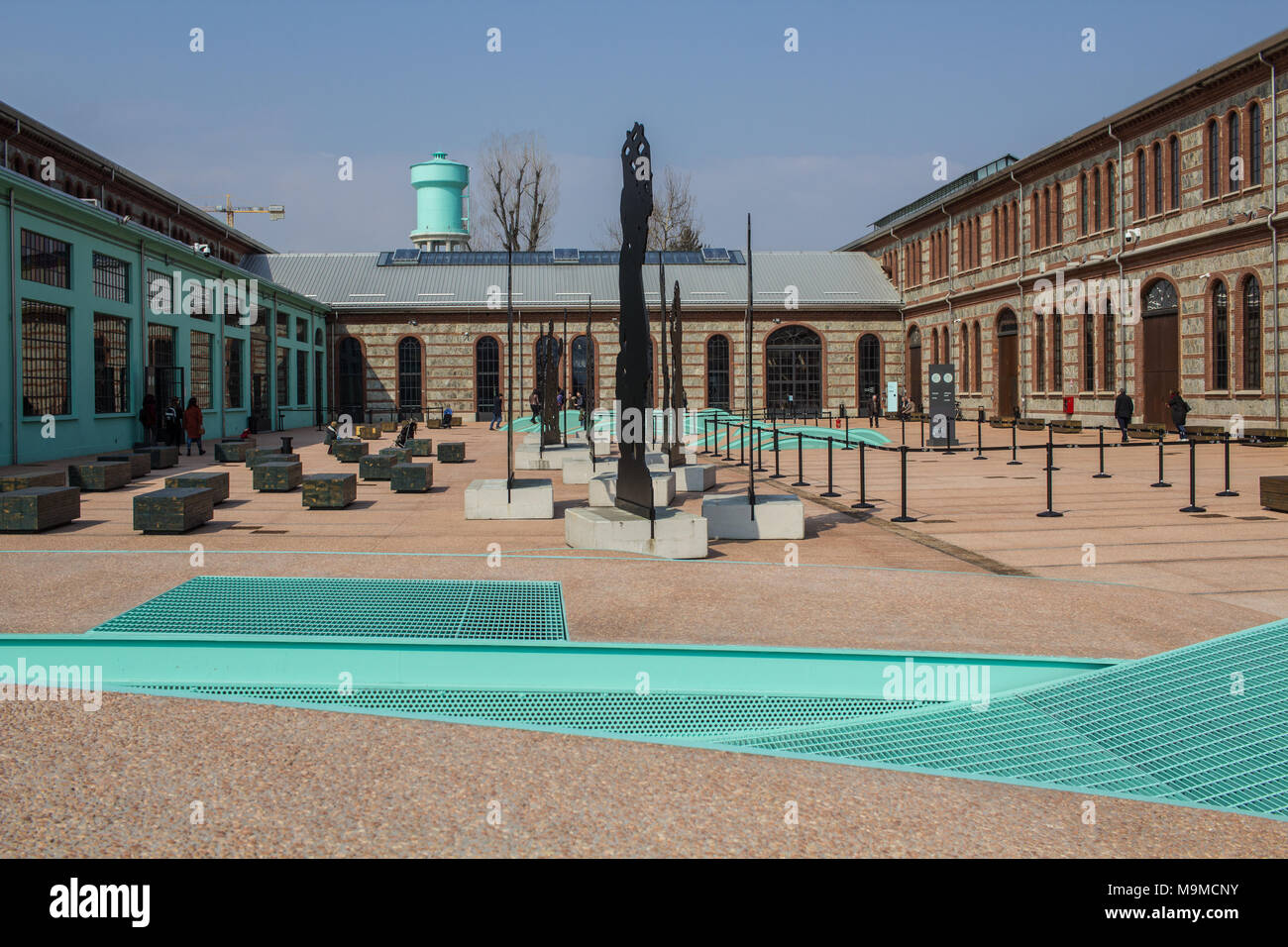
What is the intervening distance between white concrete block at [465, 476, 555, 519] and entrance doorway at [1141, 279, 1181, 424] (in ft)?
80.2

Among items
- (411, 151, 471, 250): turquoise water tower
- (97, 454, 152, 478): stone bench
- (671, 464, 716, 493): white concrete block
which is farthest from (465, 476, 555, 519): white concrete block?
(411, 151, 471, 250): turquoise water tower

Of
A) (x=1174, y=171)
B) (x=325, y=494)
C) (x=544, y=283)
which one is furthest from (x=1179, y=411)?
(x=544, y=283)

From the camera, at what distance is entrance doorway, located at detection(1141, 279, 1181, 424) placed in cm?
3212

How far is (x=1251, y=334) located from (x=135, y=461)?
27.7 m

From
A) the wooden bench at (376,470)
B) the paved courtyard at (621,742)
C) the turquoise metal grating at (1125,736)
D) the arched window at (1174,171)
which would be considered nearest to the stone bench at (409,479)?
the wooden bench at (376,470)

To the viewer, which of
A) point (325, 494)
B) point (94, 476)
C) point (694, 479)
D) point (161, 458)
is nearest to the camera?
point (325, 494)

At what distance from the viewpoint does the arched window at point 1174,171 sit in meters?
31.6

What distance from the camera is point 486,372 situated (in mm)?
53375

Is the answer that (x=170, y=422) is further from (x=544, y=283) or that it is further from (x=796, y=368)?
(x=796, y=368)

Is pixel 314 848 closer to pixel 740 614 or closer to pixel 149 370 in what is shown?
pixel 740 614

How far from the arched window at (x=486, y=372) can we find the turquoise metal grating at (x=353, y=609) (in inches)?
1746

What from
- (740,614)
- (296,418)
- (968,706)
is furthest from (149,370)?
(968,706)

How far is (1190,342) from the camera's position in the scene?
31.1m
